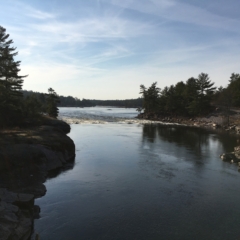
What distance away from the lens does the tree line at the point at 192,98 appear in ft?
237

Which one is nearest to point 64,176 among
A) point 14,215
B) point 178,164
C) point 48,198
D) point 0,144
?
point 48,198

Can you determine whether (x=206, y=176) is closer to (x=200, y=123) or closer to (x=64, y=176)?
(x=64, y=176)

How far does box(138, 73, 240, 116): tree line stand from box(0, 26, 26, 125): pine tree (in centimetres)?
5235

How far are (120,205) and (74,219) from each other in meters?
3.05

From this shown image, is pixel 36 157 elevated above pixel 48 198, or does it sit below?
above

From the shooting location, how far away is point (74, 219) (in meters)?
13.4

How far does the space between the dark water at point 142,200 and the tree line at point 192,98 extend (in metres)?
50.5

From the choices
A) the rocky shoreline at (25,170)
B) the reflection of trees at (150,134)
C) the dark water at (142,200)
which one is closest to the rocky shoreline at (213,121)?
the reflection of trees at (150,134)

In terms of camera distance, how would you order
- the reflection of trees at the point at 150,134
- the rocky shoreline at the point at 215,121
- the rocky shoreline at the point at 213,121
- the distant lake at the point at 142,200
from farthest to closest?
the rocky shoreline at the point at 213,121 < the rocky shoreline at the point at 215,121 < the reflection of trees at the point at 150,134 < the distant lake at the point at 142,200

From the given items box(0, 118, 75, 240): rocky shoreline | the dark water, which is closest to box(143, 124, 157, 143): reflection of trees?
the dark water

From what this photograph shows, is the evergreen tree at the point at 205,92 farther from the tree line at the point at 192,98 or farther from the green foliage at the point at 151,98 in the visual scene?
the green foliage at the point at 151,98

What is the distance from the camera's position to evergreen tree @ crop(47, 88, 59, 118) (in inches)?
2564

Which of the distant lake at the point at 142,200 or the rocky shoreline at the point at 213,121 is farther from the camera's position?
the rocky shoreline at the point at 213,121

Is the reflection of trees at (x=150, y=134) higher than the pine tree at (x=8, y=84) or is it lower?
lower
